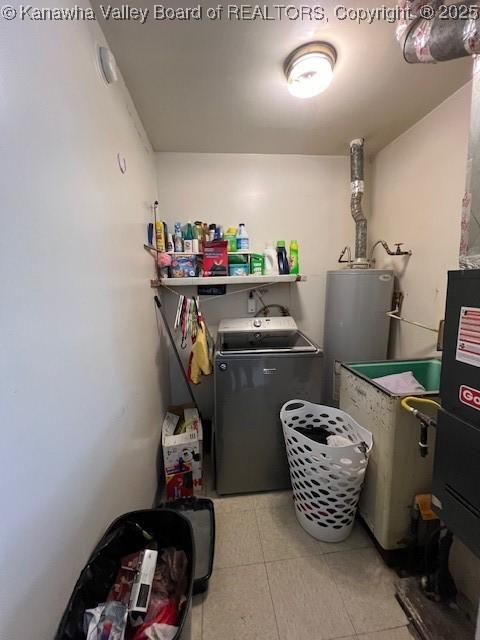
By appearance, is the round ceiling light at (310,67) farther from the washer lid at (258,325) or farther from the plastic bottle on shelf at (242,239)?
the washer lid at (258,325)

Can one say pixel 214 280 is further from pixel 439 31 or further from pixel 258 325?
pixel 439 31

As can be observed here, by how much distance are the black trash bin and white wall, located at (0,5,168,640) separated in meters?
0.03

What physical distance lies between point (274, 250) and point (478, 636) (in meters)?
2.01

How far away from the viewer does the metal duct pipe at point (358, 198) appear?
6.27 ft

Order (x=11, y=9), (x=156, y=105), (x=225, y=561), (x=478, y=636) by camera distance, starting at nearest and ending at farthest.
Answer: (x=11, y=9) → (x=478, y=636) → (x=225, y=561) → (x=156, y=105)

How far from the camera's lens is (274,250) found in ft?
6.72

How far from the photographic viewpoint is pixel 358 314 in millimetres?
1898

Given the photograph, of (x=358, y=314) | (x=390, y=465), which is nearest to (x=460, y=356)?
(x=390, y=465)

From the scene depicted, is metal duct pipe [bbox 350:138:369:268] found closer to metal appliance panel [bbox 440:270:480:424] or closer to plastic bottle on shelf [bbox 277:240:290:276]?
plastic bottle on shelf [bbox 277:240:290:276]

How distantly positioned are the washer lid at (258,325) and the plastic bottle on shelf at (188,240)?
64cm

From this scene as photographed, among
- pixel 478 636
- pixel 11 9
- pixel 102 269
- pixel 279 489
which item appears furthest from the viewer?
pixel 279 489

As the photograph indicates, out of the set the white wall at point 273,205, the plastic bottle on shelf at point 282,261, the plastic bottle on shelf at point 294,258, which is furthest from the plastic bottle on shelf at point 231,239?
the plastic bottle on shelf at point 294,258

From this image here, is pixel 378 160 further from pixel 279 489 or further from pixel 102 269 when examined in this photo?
pixel 279 489

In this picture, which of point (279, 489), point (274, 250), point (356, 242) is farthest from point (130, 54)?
point (279, 489)
